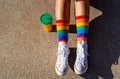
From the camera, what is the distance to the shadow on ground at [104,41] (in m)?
1.78

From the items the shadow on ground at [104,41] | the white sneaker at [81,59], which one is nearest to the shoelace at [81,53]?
the white sneaker at [81,59]

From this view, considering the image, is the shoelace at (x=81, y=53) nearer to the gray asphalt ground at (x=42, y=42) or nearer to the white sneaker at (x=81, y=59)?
the white sneaker at (x=81, y=59)

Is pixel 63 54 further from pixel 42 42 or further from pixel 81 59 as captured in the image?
pixel 42 42

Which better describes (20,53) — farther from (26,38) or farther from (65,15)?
(65,15)

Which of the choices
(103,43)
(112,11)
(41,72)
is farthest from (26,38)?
(112,11)

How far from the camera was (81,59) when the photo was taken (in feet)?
5.62

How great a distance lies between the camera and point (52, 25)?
2002 millimetres

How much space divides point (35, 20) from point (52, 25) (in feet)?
0.55

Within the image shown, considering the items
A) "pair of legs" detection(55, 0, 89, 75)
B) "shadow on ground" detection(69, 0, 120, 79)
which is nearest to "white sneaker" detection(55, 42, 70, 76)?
"pair of legs" detection(55, 0, 89, 75)

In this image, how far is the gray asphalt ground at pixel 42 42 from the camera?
1.80 metres

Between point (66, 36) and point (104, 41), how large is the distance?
1.12 feet

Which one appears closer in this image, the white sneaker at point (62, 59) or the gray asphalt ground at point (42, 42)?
the white sneaker at point (62, 59)

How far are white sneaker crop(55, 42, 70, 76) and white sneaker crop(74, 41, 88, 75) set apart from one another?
0.25ft

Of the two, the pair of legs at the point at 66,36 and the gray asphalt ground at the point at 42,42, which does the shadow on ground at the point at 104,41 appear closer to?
the gray asphalt ground at the point at 42,42
